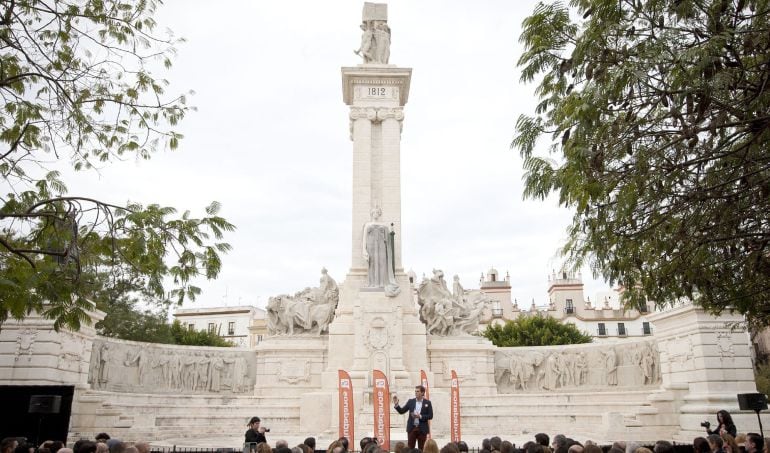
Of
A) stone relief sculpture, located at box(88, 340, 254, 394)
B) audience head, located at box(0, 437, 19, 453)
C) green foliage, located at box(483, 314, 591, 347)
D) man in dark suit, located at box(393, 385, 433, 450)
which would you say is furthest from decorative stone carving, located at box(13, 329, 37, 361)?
green foliage, located at box(483, 314, 591, 347)

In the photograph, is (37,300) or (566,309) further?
(566,309)

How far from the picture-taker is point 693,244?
8.29m

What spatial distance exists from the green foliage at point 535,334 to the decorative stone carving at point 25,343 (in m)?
30.1

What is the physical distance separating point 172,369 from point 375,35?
1518 centimetres

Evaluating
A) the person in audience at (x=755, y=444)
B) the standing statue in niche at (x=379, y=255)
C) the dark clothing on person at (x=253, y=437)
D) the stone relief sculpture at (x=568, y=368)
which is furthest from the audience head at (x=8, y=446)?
the stone relief sculpture at (x=568, y=368)

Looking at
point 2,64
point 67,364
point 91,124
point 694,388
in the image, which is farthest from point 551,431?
point 2,64

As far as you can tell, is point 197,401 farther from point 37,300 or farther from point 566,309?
point 566,309

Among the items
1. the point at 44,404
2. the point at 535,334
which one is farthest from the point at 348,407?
the point at 535,334

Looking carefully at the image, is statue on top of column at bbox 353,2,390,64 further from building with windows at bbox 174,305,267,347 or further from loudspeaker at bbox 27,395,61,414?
building with windows at bbox 174,305,267,347

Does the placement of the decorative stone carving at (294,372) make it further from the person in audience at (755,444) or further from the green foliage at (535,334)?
the green foliage at (535,334)

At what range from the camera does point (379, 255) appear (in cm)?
2128

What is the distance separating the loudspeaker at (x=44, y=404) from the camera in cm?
999

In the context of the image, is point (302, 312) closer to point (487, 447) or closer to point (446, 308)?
point (446, 308)

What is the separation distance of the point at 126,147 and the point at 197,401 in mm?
13148
